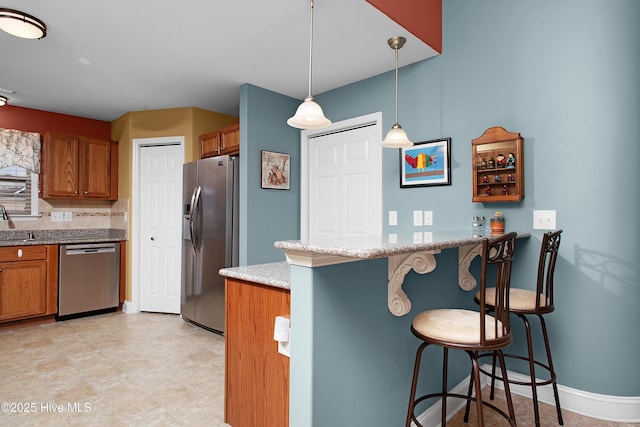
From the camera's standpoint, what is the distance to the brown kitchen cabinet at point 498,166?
7.59 ft

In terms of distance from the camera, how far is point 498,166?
2.39 meters

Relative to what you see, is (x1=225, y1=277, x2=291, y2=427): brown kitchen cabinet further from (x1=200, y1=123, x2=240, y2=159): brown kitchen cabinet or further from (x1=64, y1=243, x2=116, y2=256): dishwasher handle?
(x1=64, y1=243, x2=116, y2=256): dishwasher handle

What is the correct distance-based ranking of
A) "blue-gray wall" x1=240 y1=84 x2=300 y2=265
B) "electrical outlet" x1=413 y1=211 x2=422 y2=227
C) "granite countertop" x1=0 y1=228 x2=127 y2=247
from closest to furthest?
"electrical outlet" x1=413 y1=211 x2=422 y2=227 < "blue-gray wall" x1=240 y1=84 x2=300 y2=265 < "granite countertop" x1=0 y1=228 x2=127 y2=247

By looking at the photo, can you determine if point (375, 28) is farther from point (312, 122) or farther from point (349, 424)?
point (349, 424)

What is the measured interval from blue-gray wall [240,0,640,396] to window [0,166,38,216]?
4641mm

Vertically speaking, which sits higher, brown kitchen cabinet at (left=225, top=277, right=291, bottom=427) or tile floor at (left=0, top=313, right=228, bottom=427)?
brown kitchen cabinet at (left=225, top=277, right=291, bottom=427)

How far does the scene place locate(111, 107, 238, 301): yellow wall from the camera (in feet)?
13.9

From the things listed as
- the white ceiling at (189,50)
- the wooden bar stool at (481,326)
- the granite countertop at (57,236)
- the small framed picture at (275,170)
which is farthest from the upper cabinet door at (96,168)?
the wooden bar stool at (481,326)

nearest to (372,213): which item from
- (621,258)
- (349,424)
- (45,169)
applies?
(621,258)

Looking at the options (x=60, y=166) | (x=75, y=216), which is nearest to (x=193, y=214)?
(x=60, y=166)

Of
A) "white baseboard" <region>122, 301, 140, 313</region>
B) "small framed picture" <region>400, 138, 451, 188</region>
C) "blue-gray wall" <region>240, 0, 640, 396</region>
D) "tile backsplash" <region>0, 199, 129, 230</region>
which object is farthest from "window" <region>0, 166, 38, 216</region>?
"blue-gray wall" <region>240, 0, 640, 396</region>

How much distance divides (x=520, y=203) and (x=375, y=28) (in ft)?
5.01

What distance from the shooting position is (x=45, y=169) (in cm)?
417

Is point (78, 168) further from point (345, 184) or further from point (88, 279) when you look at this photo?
point (345, 184)
